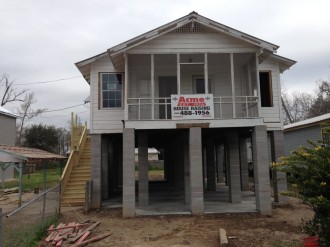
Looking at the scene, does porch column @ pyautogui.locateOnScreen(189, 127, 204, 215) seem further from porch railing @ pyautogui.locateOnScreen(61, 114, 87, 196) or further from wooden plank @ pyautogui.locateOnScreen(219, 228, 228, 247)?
porch railing @ pyautogui.locateOnScreen(61, 114, 87, 196)

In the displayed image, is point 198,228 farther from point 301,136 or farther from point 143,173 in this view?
point 301,136

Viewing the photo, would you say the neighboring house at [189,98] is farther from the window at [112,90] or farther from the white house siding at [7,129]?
the white house siding at [7,129]

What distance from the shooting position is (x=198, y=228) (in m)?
10.7

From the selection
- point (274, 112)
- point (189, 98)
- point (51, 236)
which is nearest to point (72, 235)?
point (51, 236)

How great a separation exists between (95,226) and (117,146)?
448 inches

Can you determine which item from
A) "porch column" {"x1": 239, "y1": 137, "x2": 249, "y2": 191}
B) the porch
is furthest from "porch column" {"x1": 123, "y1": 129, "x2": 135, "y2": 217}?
"porch column" {"x1": 239, "y1": 137, "x2": 249, "y2": 191}

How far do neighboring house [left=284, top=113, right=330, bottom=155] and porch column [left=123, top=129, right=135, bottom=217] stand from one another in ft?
36.3

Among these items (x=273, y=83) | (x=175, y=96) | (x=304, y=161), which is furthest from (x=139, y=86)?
(x=304, y=161)

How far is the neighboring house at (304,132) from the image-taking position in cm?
1939

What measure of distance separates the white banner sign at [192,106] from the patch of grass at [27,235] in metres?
5.93

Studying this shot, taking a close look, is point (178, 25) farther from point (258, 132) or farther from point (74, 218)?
point (74, 218)

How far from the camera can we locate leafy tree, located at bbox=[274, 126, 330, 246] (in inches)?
284

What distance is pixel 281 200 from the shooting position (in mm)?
15172

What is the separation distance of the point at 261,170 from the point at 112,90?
7.36 m
